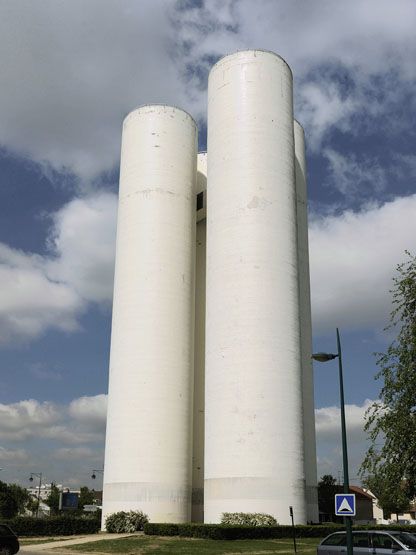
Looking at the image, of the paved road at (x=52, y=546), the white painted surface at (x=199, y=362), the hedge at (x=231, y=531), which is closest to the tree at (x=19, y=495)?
the white painted surface at (x=199, y=362)

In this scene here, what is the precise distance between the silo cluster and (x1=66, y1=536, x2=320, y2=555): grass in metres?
5.24

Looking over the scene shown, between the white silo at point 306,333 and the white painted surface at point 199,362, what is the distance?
26.2 feet

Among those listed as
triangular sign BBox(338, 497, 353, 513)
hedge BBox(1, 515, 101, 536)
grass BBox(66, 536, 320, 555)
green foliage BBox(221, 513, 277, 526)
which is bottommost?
grass BBox(66, 536, 320, 555)

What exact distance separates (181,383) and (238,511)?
38.6ft

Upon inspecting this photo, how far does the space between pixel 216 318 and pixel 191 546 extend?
16.2 meters

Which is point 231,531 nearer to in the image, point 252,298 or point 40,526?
point 252,298

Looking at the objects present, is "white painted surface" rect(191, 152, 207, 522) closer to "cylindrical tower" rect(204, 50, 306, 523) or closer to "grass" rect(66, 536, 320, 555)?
"cylindrical tower" rect(204, 50, 306, 523)

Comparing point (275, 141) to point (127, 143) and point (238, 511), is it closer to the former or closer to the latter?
point (127, 143)

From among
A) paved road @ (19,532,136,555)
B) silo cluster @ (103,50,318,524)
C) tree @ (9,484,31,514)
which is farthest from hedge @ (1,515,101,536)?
tree @ (9,484,31,514)

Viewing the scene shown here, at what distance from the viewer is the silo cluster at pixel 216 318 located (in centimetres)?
4228

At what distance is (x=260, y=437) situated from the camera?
41562 mm

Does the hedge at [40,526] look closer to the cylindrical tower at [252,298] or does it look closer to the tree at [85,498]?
the cylindrical tower at [252,298]

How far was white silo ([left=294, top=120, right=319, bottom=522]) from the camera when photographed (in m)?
50.4

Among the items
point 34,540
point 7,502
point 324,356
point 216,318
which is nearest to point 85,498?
point 7,502
